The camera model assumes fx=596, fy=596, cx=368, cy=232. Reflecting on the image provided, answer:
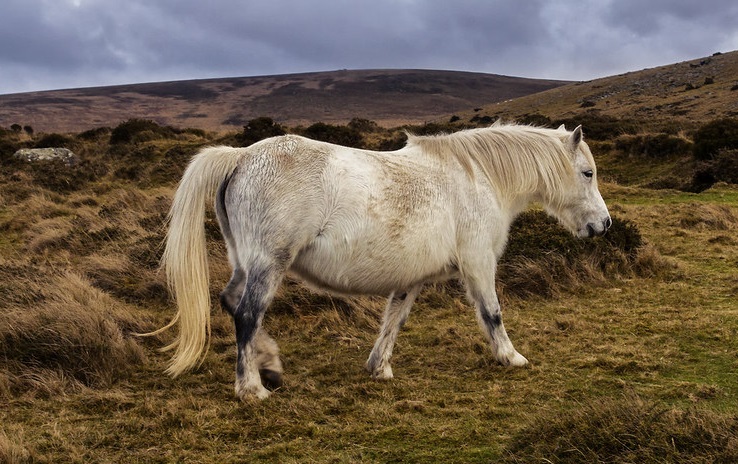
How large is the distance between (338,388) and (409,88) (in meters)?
86.4

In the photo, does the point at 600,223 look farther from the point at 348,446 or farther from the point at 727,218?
the point at 727,218

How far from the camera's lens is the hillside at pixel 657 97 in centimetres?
3307

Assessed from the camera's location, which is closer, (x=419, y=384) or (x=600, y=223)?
(x=419, y=384)

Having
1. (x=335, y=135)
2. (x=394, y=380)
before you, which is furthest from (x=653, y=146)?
(x=394, y=380)

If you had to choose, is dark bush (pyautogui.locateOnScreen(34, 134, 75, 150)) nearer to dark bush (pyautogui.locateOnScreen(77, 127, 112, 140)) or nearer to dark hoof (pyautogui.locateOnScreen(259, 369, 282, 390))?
dark bush (pyautogui.locateOnScreen(77, 127, 112, 140))

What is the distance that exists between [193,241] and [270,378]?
1160mm

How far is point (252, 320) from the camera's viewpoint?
409 centimetres

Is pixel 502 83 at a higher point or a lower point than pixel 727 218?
higher

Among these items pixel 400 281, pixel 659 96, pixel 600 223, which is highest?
pixel 659 96

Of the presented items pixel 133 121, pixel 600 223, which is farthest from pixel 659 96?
pixel 600 223

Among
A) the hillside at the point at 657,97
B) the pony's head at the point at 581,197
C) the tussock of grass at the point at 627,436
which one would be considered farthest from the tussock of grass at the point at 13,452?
the hillside at the point at 657,97

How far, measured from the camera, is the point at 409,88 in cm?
8775

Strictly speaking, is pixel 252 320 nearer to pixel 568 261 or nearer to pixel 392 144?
pixel 568 261

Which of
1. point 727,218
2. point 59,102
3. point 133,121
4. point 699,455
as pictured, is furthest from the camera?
point 59,102
